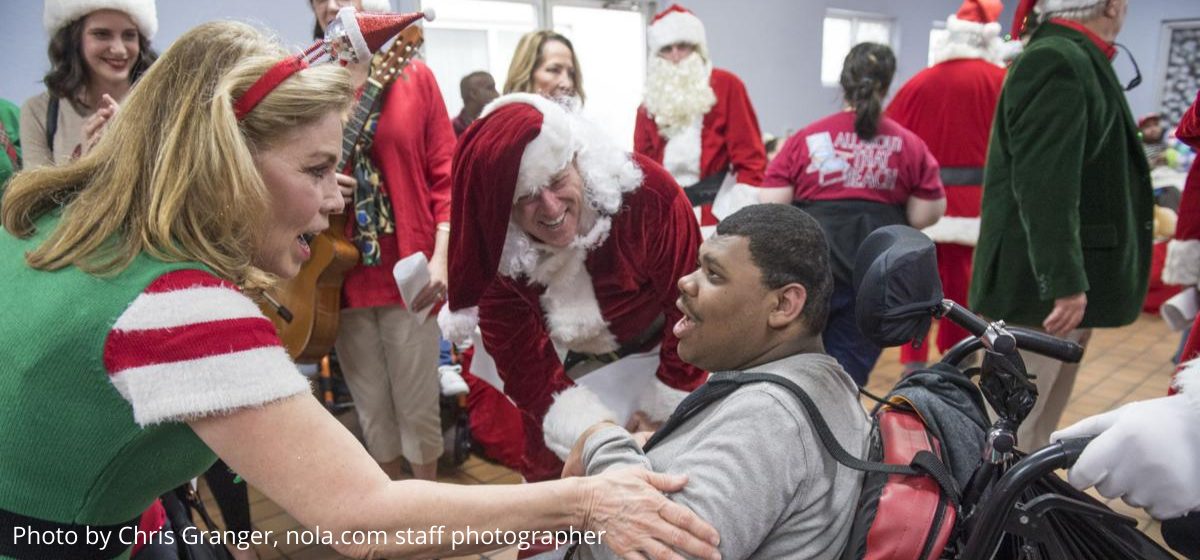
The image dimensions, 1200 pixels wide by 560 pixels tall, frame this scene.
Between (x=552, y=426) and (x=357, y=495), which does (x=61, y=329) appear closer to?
(x=357, y=495)

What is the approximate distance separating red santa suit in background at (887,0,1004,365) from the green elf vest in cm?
318

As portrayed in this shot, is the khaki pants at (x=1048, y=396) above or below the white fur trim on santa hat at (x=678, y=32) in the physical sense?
below

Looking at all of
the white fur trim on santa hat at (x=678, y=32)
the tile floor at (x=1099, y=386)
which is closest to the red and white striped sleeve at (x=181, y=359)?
the tile floor at (x=1099, y=386)

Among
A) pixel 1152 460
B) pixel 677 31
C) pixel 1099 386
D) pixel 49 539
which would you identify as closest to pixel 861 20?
pixel 677 31

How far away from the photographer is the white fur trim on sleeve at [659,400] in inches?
73.9

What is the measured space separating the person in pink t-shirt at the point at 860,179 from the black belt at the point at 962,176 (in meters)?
0.77

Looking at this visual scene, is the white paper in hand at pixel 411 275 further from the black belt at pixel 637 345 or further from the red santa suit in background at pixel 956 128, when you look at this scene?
the red santa suit in background at pixel 956 128

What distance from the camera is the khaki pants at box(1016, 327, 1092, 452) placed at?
2377 mm

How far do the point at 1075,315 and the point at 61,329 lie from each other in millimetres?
2293

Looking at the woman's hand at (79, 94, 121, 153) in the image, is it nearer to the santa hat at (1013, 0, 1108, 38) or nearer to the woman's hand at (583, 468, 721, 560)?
the woman's hand at (583, 468, 721, 560)

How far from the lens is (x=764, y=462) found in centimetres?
107

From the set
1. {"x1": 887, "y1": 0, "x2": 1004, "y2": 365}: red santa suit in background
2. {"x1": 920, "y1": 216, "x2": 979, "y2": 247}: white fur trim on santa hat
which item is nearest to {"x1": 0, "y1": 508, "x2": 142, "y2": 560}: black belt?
{"x1": 887, "y1": 0, "x2": 1004, "y2": 365}: red santa suit in background

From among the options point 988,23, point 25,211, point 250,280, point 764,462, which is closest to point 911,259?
point 764,462

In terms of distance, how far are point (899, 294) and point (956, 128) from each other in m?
2.73
